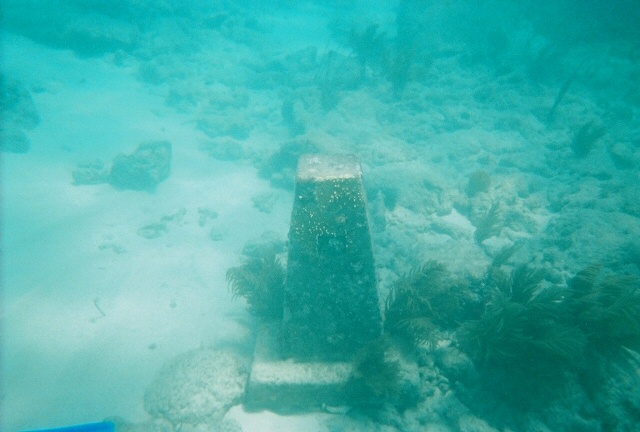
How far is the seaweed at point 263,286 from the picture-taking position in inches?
216

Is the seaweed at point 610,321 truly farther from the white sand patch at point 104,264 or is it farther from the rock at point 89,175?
the rock at point 89,175

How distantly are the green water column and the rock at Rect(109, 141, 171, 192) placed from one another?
933 centimetres

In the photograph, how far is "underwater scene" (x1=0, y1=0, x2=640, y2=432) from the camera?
13.5 feet

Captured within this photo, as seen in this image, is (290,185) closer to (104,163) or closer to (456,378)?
(104,163)

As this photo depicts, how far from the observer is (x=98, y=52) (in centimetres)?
1928

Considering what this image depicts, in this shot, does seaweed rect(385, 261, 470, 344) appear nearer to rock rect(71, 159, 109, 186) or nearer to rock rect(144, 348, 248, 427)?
rock rect(144, 348, 248, 427)

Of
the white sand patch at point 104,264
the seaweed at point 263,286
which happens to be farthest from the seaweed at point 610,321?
the white sand patch at point 104,264

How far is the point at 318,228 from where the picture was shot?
399 centimetres

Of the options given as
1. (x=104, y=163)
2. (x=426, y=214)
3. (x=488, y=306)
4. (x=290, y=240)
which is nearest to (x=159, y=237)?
(x=104, y=163)

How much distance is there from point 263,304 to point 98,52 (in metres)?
22.0

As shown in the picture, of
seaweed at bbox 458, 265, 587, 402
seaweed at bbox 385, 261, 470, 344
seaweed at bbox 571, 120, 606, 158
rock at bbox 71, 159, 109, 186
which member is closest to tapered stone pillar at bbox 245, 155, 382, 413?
seaweed at bbox 385, 261, 470, 344

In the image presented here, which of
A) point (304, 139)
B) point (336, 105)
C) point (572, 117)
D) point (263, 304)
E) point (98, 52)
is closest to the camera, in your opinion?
point (263, 304)

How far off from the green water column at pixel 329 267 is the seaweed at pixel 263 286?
1.05 m

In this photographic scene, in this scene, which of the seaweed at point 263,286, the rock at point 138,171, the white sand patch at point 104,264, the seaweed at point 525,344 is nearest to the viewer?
the seaweed at point 525,344
